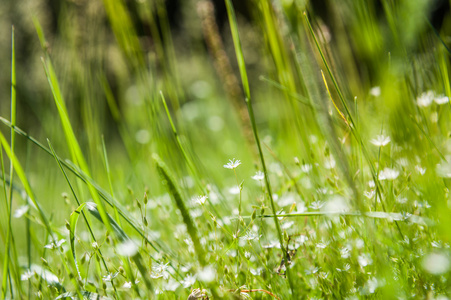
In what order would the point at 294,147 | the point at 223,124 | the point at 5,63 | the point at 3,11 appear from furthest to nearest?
the point at 5,63 → the point at 3,11 → the point at 223,124 → the point at 294,147

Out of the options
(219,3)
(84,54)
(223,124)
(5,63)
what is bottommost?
(84,54)

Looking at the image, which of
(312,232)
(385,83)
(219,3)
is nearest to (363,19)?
(385,83)

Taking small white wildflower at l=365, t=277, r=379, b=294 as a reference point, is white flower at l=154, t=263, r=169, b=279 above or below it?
above

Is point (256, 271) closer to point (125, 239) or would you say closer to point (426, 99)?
point (125, 239)

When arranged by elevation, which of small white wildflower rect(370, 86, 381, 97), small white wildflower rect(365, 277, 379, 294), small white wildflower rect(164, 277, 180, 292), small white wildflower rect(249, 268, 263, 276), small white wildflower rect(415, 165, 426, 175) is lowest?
small white wildflower rect(365, 277, 379, 294)

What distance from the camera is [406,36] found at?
0.70 metres

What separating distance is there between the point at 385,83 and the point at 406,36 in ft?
0.49

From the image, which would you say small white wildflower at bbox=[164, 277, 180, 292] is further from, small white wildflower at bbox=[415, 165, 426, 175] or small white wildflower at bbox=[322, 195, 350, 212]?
small white wildflower at bbox=[415, 165, 426, 175]

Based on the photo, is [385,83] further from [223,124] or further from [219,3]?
[219,3]

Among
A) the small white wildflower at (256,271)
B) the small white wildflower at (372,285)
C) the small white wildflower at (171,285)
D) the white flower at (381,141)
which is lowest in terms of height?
the small white wildflower at (372,285)

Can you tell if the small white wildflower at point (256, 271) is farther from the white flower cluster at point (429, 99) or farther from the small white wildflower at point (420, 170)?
the white flower cluster at point (429, 99)

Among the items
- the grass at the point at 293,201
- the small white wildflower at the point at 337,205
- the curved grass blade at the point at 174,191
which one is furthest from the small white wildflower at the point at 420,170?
the curved grass blade at the point at 174,191

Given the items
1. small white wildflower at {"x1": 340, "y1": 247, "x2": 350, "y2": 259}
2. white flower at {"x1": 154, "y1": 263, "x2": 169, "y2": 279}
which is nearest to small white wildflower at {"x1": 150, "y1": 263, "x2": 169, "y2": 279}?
white flower at {"x1": 154, "y1": 263, "x2": 169, "y2": 279}

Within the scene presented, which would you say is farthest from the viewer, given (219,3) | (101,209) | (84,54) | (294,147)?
(219,3)
